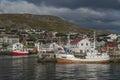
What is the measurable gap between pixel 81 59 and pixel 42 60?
11423 mm

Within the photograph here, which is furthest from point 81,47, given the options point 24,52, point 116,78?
point 116,78

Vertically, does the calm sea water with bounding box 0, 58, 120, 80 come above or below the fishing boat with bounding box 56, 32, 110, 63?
below

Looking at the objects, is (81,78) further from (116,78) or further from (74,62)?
(74,62)

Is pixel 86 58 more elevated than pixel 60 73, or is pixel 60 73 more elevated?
pixel 86 58

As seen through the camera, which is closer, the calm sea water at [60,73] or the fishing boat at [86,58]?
the calm sea water at [60,73]

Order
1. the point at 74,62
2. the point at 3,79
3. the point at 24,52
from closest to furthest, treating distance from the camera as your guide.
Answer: the point at 3,79
the point at 74,62
the point at 24,52

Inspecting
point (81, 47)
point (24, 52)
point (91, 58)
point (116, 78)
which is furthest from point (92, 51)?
point (24, 52)

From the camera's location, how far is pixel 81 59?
104438 millimetres

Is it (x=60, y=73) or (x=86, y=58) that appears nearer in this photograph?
(x=60, y=73)

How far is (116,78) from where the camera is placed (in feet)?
196

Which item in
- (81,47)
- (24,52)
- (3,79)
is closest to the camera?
(3,79)

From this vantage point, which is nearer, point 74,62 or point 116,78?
point 116,78

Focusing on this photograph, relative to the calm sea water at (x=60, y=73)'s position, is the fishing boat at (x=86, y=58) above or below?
above

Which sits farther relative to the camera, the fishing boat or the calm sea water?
the fishing boat
